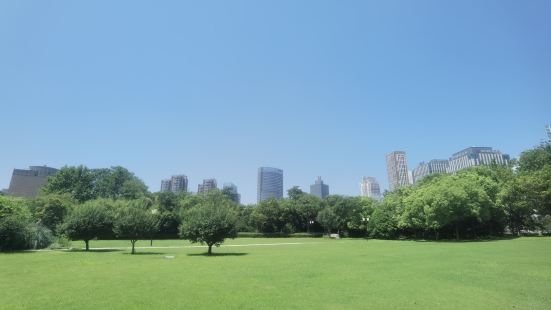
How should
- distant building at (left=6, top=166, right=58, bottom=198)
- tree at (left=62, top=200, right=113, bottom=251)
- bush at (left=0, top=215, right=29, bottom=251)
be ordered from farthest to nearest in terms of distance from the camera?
1. distant building at (left=6, top=166, right=58, bottom=198)
2. tree at (left=62, top=200, right=113, bottom=251)
3. bush at (left=0, top=215, right=29, bottom=251)

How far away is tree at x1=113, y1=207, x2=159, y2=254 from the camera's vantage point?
103ft

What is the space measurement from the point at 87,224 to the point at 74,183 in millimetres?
62526

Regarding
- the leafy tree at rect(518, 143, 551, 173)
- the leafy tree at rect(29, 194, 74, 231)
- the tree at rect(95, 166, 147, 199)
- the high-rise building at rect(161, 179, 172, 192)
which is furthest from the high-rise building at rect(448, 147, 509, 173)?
the high-rise building at rect(161, 179, 172, 192)

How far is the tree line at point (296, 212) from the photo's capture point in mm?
32500

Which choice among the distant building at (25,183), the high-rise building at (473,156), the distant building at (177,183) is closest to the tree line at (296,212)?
the distant building at (25,183)

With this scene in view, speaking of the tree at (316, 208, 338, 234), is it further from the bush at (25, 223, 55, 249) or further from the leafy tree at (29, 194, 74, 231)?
the bush at (25, 223, 55, 249)

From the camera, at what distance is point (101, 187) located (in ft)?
307

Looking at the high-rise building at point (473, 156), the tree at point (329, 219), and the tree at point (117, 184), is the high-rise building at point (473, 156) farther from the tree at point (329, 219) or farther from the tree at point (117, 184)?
the tree at point (117, 184)

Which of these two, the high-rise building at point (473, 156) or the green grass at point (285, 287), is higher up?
the high-rise building at point (473, 156)

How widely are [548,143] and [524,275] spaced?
2551 inches

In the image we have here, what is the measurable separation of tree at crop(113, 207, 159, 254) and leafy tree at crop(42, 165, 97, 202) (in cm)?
5963

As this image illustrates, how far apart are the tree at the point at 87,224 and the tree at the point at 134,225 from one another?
366 centimetres

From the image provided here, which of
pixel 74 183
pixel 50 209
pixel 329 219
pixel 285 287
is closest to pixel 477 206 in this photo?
pixel 329 219

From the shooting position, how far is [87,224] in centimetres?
3362
